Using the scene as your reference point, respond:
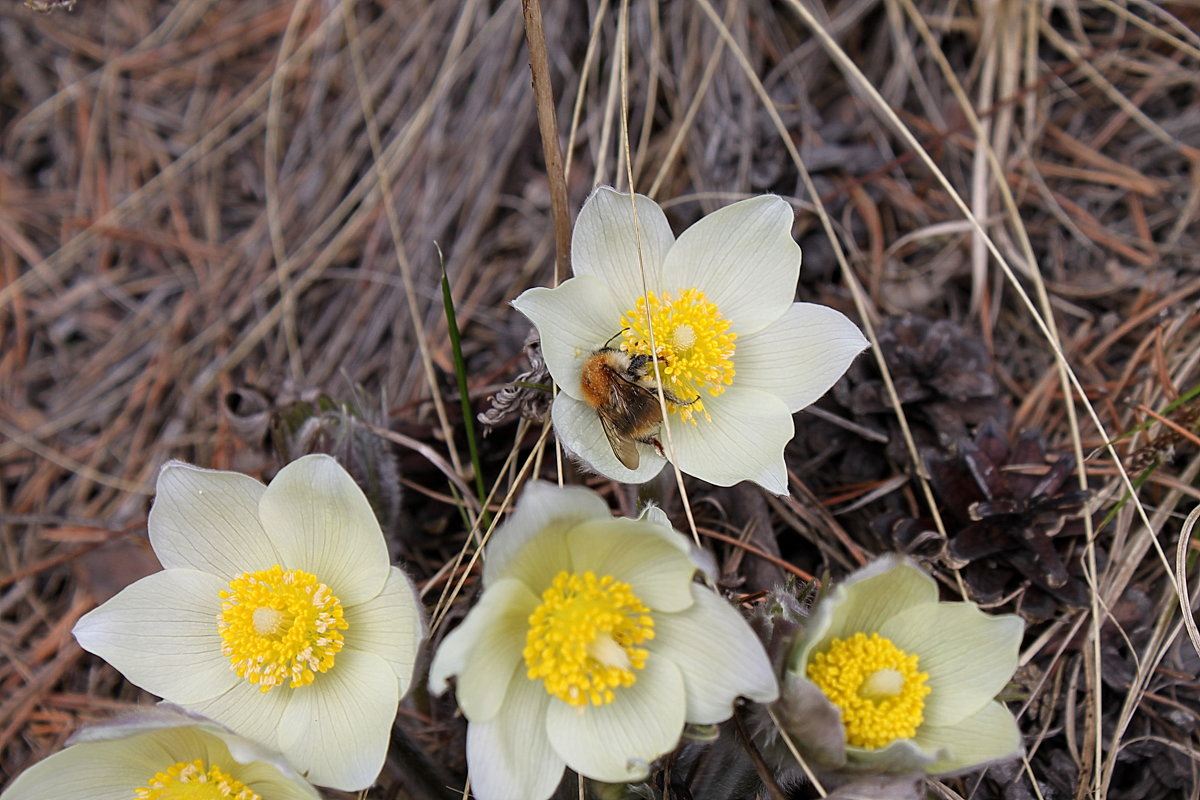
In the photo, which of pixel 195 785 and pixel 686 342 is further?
pixel 686 342

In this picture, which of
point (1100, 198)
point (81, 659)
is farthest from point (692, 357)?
point (81, 659)

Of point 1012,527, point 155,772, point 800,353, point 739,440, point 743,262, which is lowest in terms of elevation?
point 1012,527

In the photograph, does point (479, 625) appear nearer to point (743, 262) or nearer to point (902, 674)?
point (902, 674)

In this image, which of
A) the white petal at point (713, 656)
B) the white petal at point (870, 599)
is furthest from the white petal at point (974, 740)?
the white petal at point (713, 656)

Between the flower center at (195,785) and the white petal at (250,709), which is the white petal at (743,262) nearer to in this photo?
the white petal at (250,709)

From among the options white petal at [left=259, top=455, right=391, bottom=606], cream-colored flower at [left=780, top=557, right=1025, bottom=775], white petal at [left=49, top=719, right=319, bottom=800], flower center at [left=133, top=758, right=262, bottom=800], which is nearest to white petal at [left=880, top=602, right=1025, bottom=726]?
cream-colored flower at [left=780, top=557, right=1025, bottom=775]

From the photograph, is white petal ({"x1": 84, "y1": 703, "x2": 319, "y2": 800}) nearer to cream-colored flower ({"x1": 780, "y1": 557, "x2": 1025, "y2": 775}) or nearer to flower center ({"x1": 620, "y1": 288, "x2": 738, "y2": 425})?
cream-colored flower ({"x1": 780, "y1": 557, "x2": 1025, "y2": 775})

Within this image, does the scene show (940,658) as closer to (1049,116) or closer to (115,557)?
(1049,116)

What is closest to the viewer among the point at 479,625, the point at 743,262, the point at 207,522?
the point at 479,625

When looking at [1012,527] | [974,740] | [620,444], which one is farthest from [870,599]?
[1012,527]
